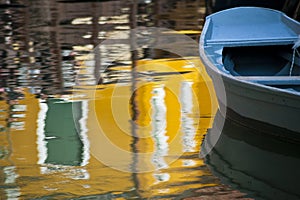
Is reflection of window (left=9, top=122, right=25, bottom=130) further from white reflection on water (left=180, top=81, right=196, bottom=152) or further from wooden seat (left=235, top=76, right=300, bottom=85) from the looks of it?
wooden seat (left=235, top=76, right=300, bottom=85)

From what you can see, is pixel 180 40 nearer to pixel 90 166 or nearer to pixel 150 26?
pixel 150 26

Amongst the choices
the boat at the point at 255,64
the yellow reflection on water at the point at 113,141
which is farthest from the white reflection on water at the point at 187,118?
the boat at the point at 255,64

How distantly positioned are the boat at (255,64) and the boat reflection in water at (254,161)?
0.53 ft

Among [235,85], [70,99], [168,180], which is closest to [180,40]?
[70,99]

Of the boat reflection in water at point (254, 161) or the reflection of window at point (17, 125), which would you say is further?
the reflection of window at point (17, 125)

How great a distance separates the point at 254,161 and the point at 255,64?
2.23m

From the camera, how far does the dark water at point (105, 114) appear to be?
18.5 ft

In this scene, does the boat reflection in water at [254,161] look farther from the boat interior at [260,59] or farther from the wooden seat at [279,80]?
the boat interior at [260,59]

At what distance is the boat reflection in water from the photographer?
5594 mm

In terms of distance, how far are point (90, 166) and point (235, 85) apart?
1.35m

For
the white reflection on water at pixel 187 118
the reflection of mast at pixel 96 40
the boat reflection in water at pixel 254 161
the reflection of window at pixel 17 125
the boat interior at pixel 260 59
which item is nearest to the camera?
the boat reflection in water at pixel 254 161

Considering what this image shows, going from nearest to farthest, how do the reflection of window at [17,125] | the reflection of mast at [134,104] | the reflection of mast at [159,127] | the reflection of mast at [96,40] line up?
the reflection of mast at [134,104] < the reflection of mast at [159,127] < the reflection of window at [17,125] < the reflection of mast at [96,40]

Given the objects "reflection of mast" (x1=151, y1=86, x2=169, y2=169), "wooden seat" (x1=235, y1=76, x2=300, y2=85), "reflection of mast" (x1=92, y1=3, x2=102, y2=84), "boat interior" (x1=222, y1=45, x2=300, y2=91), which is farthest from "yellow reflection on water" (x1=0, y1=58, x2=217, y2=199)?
"wooden seat" (x1=235, y1=76, x2=300, y2=85)

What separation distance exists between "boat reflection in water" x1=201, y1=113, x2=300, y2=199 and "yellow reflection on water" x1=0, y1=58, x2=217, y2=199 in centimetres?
17
